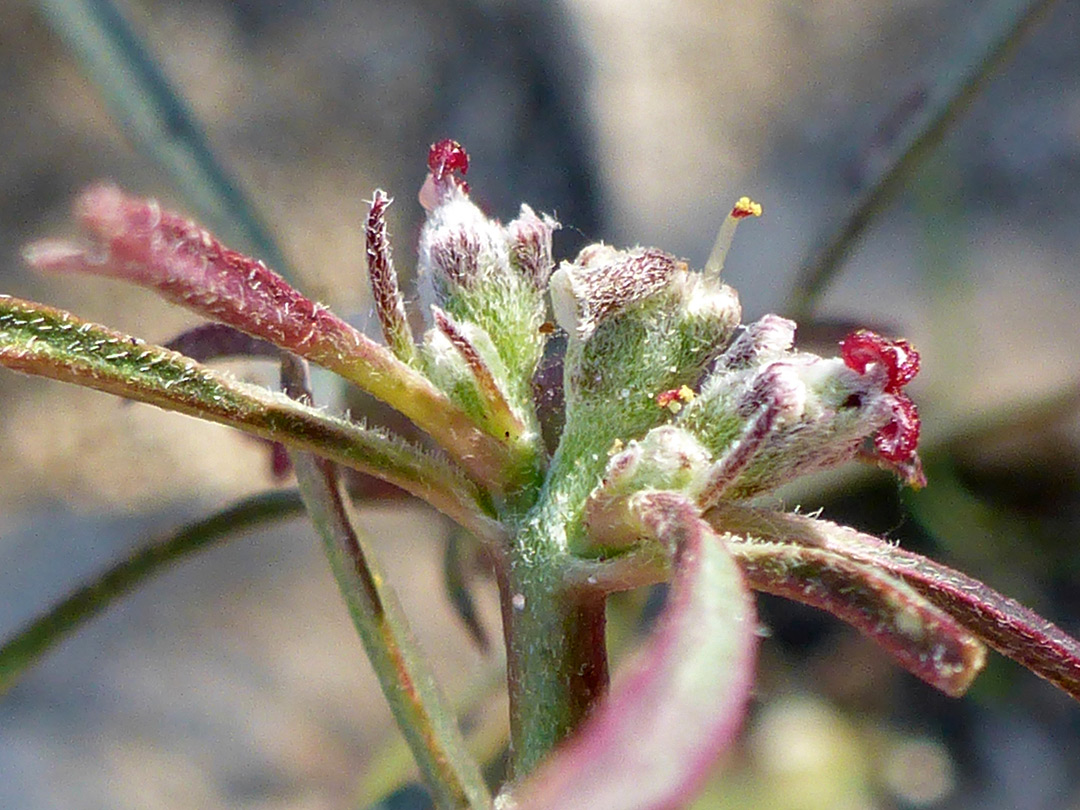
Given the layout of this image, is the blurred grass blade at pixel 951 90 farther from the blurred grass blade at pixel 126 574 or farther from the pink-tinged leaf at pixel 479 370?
the pink-tinged leaf at pixel 479 370

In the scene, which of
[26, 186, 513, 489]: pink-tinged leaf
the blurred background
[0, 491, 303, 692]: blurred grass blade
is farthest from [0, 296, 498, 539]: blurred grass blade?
the blurred background

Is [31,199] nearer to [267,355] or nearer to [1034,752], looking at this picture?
[267,355]

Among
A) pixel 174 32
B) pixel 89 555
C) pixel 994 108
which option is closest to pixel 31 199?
pixel 174 32

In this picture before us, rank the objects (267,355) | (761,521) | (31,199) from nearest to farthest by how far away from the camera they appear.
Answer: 1. (761,521)
2. (267,355)
3. (31,199)

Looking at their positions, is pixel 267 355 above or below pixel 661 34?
below

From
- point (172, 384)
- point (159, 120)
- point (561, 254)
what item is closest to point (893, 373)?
point (172, 384)

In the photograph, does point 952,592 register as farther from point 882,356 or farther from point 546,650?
point 546,650
